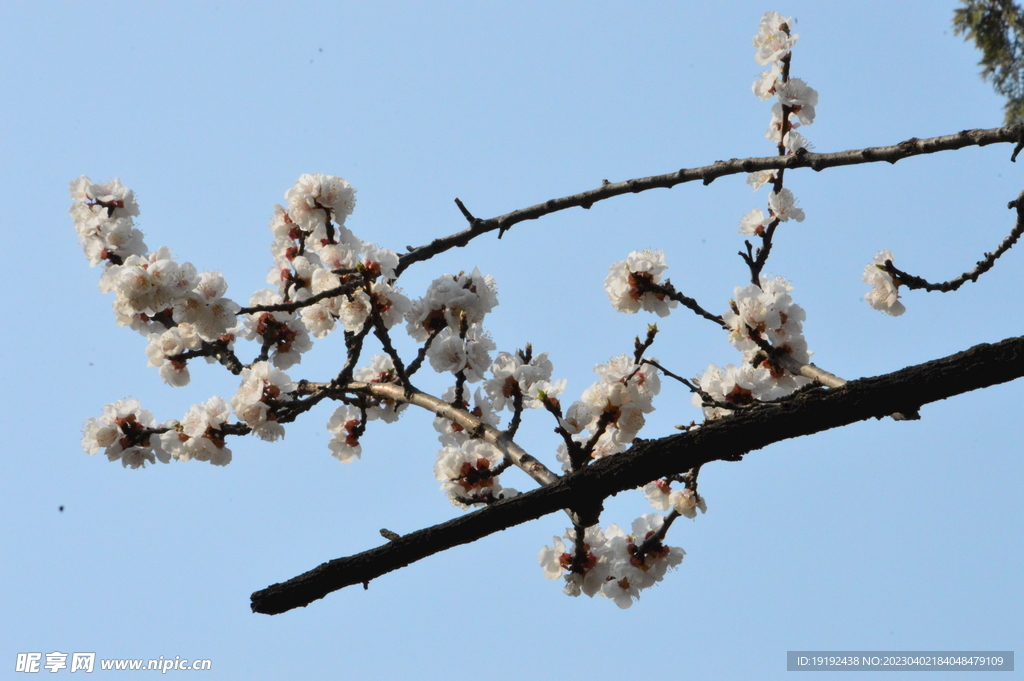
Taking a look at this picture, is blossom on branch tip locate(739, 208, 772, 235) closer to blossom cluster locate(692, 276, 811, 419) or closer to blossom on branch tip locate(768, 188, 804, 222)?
blossom on branch tip locate(768, 188, 804, 222)

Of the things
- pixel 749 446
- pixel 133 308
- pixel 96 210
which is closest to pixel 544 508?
pixel 749 446

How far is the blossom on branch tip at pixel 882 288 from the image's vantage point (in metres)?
3.30

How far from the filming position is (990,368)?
1.88 metres

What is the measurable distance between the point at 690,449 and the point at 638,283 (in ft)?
4.56

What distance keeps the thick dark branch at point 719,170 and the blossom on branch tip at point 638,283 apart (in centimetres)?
42

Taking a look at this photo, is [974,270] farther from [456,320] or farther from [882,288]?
[456,320]

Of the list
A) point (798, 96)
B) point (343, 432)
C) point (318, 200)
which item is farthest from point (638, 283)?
point (343, 432)

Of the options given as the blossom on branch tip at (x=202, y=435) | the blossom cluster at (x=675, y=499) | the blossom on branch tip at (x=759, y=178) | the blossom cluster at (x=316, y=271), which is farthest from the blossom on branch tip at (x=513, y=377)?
the blossom on branch tip at (x=759, y=178)

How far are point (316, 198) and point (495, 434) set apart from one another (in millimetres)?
1473

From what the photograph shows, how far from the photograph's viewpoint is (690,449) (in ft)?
6.48

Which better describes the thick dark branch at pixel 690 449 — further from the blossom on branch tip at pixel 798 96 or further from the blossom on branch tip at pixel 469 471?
the blossom on branch tip at pixel 798 96

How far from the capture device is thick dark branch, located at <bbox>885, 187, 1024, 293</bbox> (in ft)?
8.38

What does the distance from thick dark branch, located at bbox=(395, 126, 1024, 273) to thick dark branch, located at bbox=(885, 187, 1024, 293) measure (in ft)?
1.37

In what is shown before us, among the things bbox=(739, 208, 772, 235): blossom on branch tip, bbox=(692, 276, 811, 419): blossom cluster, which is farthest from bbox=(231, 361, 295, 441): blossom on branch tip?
bbox=(739, 208, 772, 235): blossom on branch tip
